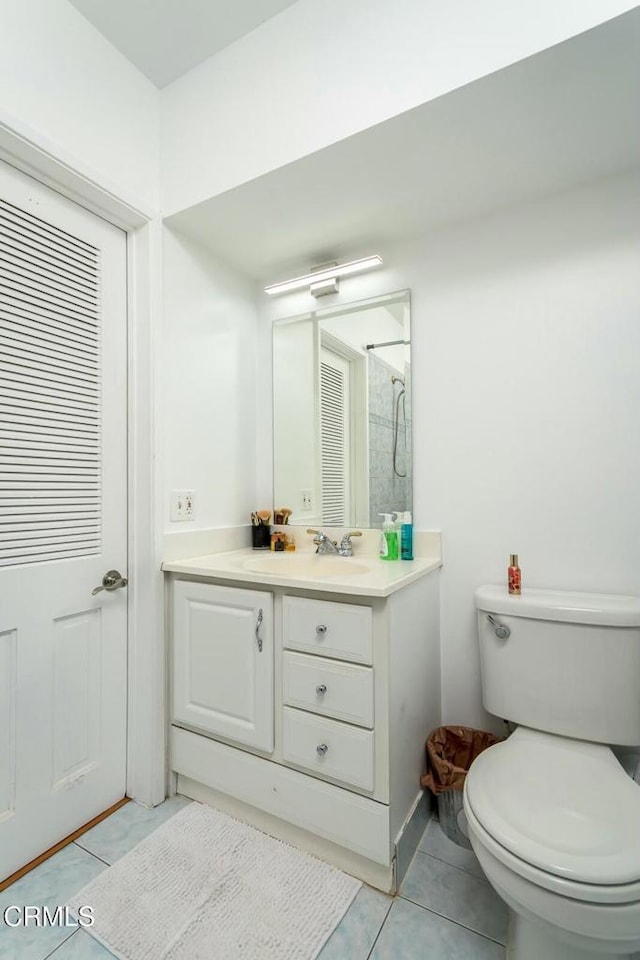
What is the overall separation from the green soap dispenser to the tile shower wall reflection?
0.08 metres

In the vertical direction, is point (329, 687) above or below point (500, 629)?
below

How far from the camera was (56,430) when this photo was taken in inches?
56.4

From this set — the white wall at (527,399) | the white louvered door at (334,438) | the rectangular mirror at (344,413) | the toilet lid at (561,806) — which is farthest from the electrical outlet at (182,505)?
the toilet lid at (561,806)

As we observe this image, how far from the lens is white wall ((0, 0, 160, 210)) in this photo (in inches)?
49.3

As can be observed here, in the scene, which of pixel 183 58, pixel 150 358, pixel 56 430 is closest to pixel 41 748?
pixel 56 430

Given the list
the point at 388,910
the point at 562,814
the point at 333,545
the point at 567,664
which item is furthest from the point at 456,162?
the point at 388,910

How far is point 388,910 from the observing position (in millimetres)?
1197

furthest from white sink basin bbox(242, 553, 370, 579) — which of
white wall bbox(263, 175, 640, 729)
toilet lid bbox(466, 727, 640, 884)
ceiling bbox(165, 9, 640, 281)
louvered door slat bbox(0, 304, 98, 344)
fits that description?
ceiling bbox(165, 9, 640, 281)

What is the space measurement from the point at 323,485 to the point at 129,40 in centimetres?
171

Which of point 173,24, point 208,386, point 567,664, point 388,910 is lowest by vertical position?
point 388,910

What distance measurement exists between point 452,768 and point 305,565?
0.84m

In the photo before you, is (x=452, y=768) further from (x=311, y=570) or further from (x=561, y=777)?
(x=311, y=570)

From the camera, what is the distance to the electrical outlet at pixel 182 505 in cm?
171

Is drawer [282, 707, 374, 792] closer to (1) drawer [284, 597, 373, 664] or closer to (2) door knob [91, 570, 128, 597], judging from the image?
(1) drawer [284, 597, 373, 664]
